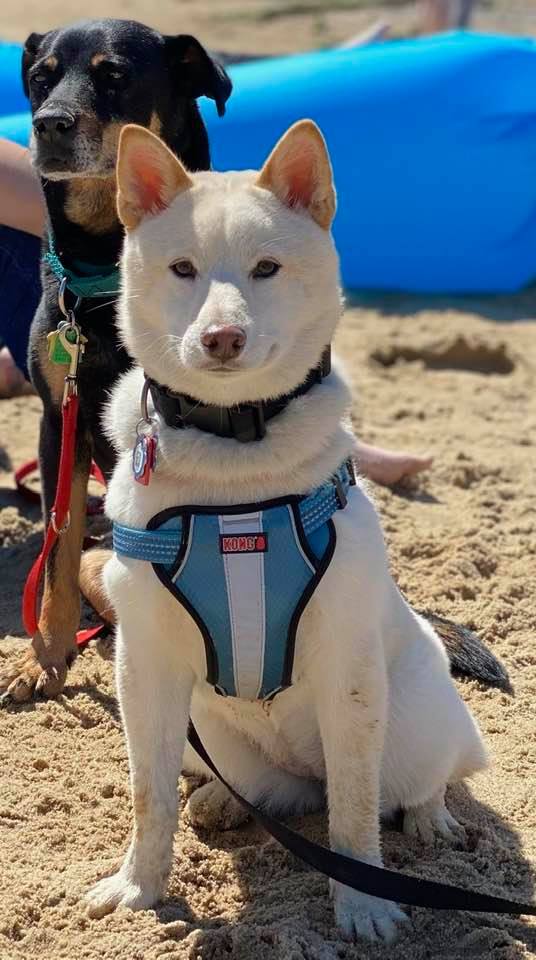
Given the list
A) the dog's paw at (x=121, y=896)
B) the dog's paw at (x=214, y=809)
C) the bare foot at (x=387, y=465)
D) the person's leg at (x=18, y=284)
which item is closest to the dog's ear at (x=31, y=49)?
the person's leg at (x=18, y=284)

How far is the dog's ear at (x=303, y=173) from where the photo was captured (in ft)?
7.79

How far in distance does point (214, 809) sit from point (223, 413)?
997 millimetres

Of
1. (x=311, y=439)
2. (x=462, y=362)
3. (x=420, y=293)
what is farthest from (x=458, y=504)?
(x=420, y=293)

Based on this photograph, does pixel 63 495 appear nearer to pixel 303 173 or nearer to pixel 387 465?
pixel 303 173

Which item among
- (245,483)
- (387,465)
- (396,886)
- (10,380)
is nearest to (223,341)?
(245,483)

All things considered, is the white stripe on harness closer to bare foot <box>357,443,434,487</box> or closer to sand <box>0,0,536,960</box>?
sand <box>0,0,536,960</box>

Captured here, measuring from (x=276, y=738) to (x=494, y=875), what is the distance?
0.54 metres

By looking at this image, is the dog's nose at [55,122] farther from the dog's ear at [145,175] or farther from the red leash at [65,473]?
the dog's ear at [145,175]

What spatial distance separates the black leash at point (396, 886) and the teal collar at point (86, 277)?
5.05ft

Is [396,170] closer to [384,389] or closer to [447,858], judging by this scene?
[384,389]

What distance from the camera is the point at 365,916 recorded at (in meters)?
2.51

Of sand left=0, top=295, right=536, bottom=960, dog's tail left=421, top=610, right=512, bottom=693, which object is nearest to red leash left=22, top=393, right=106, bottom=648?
sand left=0, top=295, right=536, bottom=960

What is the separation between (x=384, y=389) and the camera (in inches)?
232

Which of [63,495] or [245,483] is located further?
[63,495]
